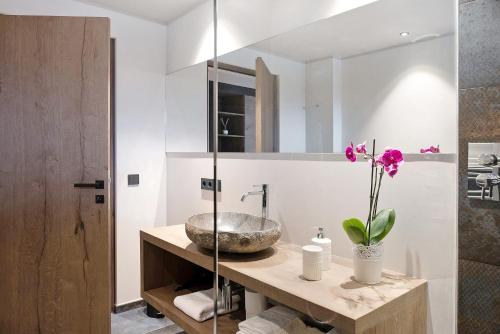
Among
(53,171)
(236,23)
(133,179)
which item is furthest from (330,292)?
(133,179)

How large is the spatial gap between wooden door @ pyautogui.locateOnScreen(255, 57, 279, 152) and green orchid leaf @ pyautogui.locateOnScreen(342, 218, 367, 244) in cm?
54

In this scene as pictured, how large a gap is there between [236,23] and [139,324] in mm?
1857

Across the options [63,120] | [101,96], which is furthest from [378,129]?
[63,120]

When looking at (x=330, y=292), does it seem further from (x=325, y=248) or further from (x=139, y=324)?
(x=139, y=324)

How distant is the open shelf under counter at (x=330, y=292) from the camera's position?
1004 mm

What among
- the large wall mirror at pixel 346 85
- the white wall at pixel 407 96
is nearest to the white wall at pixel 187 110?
the large wall mirror at pixel 346 85

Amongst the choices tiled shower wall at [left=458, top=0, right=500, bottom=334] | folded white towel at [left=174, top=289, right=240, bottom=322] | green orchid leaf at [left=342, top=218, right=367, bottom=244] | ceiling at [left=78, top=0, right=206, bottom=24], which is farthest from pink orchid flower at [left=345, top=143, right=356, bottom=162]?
ceiling at [left=78, top=0, right=206, bottom=24]

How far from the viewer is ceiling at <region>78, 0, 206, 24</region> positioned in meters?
2.28

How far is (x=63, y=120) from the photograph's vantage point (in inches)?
77.0

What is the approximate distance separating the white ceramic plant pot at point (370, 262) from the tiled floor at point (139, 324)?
1262 mm

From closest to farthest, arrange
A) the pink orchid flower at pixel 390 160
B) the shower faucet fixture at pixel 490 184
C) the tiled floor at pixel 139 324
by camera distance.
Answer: the shower faucet fixture at pixel 490 184 < the pink orchid flower at pixel 390 160 < the tiled floor at pixel 139 324

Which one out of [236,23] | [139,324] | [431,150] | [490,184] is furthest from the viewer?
[139,324]

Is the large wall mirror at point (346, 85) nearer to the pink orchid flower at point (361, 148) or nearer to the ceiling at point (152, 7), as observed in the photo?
the pink orchid flower at point (361, 148)

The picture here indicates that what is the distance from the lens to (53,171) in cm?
195
